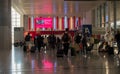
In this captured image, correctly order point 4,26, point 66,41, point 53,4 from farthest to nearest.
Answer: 1. point 53,4
2. point 4,26
3. point 66,41

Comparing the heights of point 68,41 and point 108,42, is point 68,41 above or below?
above

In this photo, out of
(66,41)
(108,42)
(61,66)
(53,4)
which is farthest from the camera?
(53,4)

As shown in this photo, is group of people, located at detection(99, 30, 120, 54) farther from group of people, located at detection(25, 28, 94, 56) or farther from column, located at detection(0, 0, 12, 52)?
column, located at detection(0, 0, 12, 52)

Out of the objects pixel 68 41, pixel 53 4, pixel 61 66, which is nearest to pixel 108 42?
pixel 68 41

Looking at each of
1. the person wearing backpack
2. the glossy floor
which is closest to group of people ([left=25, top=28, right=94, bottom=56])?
the person wearing backpack

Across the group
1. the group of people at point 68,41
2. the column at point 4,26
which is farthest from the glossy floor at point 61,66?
the column at point 4,26

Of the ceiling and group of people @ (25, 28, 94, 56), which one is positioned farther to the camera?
the ceiling

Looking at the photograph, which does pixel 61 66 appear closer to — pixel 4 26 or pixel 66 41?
pixel 66 41

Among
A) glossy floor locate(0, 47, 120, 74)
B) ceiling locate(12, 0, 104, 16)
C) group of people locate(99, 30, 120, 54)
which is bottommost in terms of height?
glossy floor locate(0, 47, 120, 74)

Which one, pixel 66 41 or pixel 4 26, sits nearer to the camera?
pixel 66 41

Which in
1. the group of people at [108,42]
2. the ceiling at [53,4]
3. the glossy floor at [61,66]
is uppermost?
the ceiling at [53,4]

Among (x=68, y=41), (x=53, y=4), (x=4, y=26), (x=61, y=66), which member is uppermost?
(x=53, y=4)

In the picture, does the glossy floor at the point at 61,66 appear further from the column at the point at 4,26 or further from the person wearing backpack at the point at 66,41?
the column at the point at 4,26

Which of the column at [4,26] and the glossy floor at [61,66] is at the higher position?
the column at [4,26]
